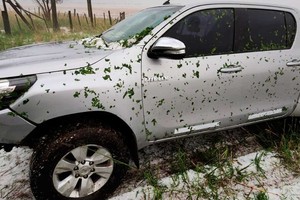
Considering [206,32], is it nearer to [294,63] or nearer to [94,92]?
[294,63]

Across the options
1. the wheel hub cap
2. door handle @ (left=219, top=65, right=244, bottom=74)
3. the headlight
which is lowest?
the wheel hub cap

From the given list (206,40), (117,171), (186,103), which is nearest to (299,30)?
(206,40)

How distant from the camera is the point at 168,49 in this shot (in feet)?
7.39

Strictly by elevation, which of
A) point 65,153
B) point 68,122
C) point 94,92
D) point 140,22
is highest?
point 140,22

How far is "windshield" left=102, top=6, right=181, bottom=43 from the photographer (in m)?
2.60

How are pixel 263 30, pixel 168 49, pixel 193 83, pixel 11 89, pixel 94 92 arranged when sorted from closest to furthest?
pixel 11 89 < pixel 94 92 < pixel 168 49 < pixel 193 83 < pixel 263 30

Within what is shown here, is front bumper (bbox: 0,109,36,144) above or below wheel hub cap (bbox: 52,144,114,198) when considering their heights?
above

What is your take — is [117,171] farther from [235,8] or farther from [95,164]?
[235,8]

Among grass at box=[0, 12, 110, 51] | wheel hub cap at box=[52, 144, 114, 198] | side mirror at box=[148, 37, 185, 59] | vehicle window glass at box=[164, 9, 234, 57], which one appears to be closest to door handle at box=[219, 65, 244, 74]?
vehicle window glass at box=[164, 9, 234, 57]

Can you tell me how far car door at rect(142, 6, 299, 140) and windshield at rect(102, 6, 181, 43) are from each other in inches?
7.4

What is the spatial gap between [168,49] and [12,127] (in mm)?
1240

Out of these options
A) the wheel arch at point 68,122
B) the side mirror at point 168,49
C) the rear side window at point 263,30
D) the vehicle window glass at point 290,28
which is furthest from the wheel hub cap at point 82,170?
the vehicle window glass at point 290,28

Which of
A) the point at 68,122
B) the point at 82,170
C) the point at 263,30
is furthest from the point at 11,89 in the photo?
the point at 263,30

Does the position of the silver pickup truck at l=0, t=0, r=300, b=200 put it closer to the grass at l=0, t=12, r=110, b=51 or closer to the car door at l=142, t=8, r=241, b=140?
the car door at l=142, t=8, r=241, b=140
